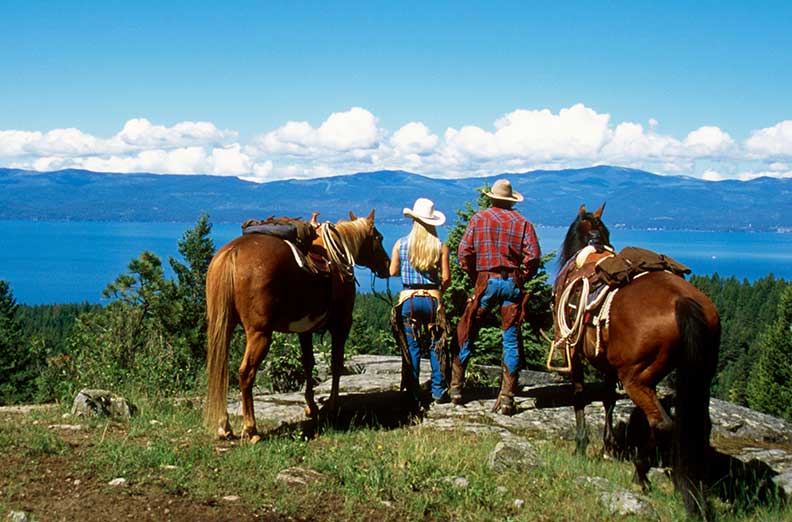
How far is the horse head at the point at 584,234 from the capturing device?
7.77 metres

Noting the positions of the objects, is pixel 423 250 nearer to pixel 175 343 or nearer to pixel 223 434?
pixel 223 434

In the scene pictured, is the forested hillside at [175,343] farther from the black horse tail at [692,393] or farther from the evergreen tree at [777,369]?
the black horse tail at [692,393]

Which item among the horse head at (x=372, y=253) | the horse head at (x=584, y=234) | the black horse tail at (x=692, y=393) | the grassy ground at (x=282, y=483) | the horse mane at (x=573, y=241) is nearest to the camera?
the grassy ground at (x=282, y=483)

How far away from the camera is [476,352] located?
1750 cm

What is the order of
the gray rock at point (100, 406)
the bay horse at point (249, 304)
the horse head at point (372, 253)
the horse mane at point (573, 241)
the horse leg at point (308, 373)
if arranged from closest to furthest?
the bay horse at point (249, 304) < the gray rock at point (100, 406) < the horse mane at point (573, 241) < the horse leg at point (308, 373) < the horse head at point (372, 253)

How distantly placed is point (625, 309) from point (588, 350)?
0.95 meters

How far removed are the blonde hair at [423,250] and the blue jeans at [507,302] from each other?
72cm

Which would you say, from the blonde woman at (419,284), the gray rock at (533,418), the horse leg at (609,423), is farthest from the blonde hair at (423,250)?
the horse leg at (609,423)

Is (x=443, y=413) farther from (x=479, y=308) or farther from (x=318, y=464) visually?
(x=318, y=464)

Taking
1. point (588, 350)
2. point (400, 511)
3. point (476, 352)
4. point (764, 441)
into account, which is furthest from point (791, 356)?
point (400, 511)

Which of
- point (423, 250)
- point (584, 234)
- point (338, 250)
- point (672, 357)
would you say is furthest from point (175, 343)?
point (672, 357)

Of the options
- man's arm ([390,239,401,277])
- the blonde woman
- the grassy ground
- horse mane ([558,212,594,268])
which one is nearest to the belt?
the blonde woman

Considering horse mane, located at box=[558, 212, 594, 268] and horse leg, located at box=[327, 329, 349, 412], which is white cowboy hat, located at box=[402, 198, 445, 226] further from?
horse leg, located at box=[327, 329, 349, 412]

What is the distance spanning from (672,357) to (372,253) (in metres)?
4.48
